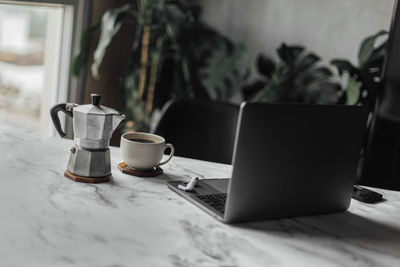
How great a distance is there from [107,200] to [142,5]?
6.50 feet

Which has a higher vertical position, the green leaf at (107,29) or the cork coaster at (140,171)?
the green leaf at (107,29)

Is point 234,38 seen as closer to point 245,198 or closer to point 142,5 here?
point 142,5

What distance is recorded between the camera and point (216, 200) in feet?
3.72

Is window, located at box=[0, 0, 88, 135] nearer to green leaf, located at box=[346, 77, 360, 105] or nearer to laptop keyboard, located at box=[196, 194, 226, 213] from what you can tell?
green leaf, located at box=[346, 77, 360, 105]

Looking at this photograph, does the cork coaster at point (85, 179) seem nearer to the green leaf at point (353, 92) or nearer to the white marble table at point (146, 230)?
the white marble table at point (146, 230)

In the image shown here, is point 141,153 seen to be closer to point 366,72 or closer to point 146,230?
point 146,230

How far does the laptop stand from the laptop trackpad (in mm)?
11

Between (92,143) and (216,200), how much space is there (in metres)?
0.33

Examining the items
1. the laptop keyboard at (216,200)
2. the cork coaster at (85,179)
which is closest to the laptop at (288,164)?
the laptop keyboard at (216,200)

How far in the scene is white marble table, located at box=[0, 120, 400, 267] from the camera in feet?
2.76

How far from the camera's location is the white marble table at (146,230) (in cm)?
84

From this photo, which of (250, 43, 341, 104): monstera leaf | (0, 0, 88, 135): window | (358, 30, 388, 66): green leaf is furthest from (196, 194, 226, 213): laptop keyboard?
(0, 0, 88, 135): window

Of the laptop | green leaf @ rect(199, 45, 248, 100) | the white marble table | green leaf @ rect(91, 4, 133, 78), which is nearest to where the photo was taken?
the white marble table

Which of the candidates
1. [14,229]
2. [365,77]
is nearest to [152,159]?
[14,229]
